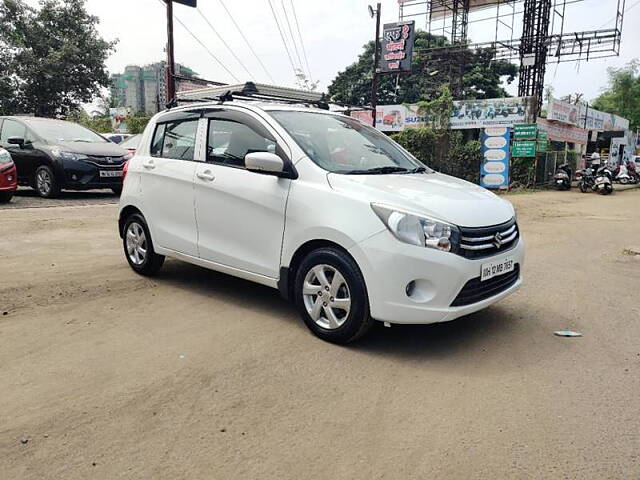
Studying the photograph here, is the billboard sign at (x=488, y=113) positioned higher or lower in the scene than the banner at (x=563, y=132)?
higher

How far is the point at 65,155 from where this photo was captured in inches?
400

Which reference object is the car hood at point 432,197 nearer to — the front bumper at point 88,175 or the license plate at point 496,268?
the license plate at point 496,268

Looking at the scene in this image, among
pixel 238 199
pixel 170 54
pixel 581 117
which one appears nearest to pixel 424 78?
pixel 581 117

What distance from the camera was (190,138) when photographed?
490cm

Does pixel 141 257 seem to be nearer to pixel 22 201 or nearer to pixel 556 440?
pixel 556 440

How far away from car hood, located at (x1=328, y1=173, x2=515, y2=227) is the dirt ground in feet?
3.06

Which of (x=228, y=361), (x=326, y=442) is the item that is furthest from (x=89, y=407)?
(x=326, y=442)

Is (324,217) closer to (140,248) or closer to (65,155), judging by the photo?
(140,248)

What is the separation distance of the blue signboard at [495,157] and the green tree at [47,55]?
71.0ft

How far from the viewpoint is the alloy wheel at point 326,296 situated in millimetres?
3684

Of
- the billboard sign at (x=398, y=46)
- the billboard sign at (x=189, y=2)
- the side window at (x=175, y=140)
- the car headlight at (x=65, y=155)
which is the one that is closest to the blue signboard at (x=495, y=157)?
the billboard sign at (x=398, y=46)

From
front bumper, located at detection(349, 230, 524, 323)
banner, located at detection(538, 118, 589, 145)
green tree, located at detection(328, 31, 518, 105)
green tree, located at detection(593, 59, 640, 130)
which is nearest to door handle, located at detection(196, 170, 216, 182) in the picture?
front bumper, located at detection(349, 230, 524, 323)

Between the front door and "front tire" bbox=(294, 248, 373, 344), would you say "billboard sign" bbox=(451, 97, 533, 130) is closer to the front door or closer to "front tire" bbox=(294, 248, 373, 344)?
the front door

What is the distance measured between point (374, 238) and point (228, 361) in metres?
1.25
